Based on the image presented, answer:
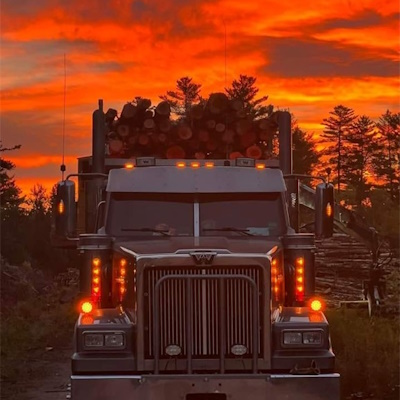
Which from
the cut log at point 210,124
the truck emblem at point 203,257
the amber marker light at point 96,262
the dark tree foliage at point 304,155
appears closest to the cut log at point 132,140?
the cut log at point 210,124

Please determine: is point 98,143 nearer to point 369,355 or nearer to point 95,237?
point 95,237

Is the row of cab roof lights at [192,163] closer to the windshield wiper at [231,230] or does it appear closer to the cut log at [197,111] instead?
the windshield wiper at [231,230]

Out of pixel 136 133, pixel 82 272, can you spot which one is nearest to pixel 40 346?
pixel 136 133

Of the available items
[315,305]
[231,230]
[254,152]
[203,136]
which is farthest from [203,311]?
[203,136]

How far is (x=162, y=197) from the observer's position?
10.4 m

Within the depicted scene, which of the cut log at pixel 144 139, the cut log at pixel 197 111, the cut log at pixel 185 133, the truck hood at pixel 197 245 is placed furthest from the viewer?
the cut log at pixel 197 111

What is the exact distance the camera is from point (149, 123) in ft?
42.5

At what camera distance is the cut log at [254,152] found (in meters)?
12.5

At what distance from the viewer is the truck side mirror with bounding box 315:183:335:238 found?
34.3 feet

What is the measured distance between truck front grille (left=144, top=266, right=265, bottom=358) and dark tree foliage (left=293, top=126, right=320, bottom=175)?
36.8m

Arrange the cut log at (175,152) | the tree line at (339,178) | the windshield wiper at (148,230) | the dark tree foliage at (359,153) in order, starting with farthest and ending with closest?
the dark tree foliage at (359,153), the tree line at (339,178), the cut log at (175,152), the windshield wiper at (148,230)

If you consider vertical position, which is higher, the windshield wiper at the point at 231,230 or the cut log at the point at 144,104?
the cut log at the point at 144,104

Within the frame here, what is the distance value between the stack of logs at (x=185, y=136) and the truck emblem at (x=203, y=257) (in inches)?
155

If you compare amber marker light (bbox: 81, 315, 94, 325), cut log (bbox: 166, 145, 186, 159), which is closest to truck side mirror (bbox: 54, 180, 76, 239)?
amber marker light (bbox: 81, 315, 94, 325)
